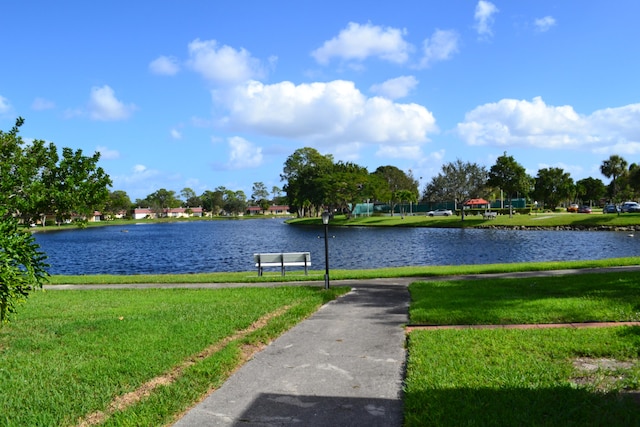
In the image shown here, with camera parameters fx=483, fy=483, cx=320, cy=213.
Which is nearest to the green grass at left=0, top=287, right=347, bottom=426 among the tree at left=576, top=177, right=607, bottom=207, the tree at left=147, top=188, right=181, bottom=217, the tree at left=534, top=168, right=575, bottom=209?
the tree at left=534, top=168, right=575, bottom=209

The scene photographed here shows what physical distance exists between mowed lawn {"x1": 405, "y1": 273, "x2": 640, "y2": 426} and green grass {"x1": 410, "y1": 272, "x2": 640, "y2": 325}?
34 millimetres

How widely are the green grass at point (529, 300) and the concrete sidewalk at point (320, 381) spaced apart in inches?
42.6

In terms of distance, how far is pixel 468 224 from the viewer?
68438mm

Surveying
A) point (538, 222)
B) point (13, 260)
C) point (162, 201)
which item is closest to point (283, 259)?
point (13, 260)

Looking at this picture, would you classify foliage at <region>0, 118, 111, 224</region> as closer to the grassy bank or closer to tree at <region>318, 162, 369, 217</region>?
the grassy bank

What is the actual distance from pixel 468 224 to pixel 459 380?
65.6 metres

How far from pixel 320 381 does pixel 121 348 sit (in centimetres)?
337

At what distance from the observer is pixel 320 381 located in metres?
5.94

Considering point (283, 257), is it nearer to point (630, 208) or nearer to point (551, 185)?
point (630, 208)

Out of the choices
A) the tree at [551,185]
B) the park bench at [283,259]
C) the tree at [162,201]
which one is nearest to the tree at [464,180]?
the tree at [551,185]

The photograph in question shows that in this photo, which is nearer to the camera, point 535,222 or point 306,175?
point 535,222

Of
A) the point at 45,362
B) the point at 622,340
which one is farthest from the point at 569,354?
the point at 45,362

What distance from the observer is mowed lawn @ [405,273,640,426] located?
4789 mm

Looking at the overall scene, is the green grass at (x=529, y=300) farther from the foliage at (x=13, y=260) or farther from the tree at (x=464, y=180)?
the tree at (x=464, y=180)
